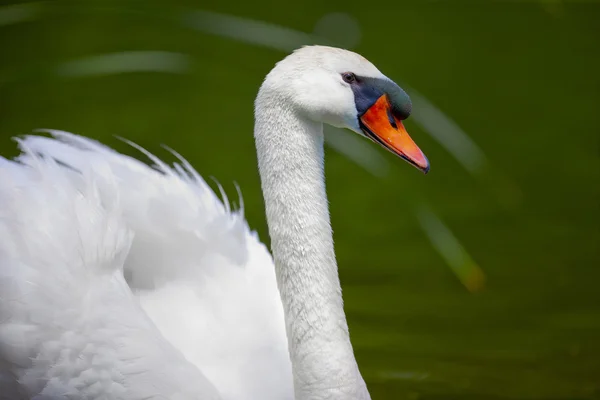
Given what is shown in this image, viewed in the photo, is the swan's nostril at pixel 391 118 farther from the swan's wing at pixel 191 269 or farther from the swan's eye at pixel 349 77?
the swan's wing at pixel 191 269

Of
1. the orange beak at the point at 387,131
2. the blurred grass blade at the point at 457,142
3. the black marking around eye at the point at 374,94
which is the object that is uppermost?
the black marking around eye at the point at 374,94

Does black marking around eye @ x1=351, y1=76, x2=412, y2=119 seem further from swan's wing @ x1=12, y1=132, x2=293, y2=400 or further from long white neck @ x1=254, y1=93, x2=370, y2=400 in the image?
swan's wing @ x1=12, y1=132, x2=293, y2=400

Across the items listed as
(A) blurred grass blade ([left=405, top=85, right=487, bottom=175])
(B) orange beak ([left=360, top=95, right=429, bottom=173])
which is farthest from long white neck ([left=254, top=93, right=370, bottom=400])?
(A) blurred grass blade ([left=405, top=85, right=487, bottom=175])

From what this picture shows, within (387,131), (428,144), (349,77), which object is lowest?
(387,131)

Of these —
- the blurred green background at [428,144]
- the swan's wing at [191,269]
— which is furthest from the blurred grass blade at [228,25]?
the swan's wing at [191,269]

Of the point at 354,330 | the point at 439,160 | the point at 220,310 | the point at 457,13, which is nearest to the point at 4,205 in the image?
the point at 220,310

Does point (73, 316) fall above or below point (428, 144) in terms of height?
below

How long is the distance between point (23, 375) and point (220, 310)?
Answer: 0.72m

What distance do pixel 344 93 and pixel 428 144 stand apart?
13.1ft

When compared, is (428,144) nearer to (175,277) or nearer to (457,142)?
(175,277)

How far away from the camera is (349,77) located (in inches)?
127

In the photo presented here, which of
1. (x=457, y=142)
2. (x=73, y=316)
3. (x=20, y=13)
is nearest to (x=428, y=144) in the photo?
(x=73, y=316)

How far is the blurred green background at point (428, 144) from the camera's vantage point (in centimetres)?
356

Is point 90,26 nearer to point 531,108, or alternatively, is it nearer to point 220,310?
point 531,108
